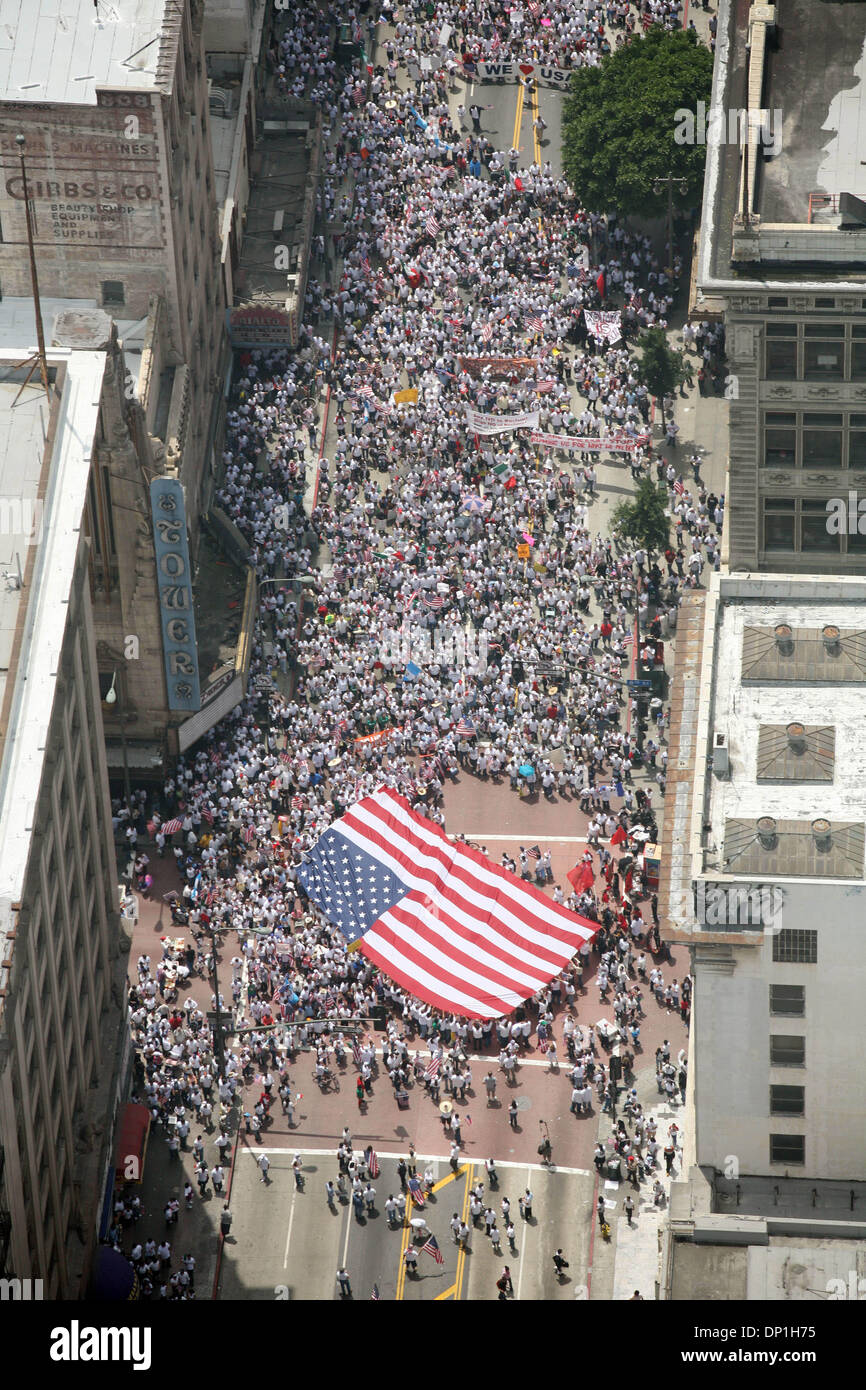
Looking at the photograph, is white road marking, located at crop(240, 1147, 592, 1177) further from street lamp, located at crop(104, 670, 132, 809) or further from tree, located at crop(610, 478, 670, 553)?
tree, located at crop(610, 478, 670, 553)

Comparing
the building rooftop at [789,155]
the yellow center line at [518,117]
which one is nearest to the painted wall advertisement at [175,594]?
the building rooftop at [789,155]

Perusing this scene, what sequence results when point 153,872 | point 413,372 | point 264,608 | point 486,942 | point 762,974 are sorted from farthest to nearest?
point 413,372 < point 264,608 < point 153,872 < point 486,942 < point 762,974

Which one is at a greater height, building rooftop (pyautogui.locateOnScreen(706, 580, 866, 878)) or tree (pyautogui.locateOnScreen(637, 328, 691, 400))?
tree (pyautogui.locateOnScreen(637, 328, 691, 400))

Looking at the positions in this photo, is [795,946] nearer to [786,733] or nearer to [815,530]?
[786,733]

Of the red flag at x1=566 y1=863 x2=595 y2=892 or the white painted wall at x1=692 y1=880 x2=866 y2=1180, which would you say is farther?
the red flag at x1=566 y1=863 x2=595 y2=892

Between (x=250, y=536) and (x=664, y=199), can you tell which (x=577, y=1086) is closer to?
(x=250, y=536)

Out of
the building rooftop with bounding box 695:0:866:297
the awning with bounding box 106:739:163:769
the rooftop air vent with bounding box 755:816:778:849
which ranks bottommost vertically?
the awning with bounding box 106:739:163:769

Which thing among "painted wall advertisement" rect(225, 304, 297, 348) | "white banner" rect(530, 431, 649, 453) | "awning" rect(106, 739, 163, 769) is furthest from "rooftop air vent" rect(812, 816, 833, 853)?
"painted wall advertisement" rect(225, 304, 297, 348)

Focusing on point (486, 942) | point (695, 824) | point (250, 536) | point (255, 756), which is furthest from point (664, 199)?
point (695, 824)
